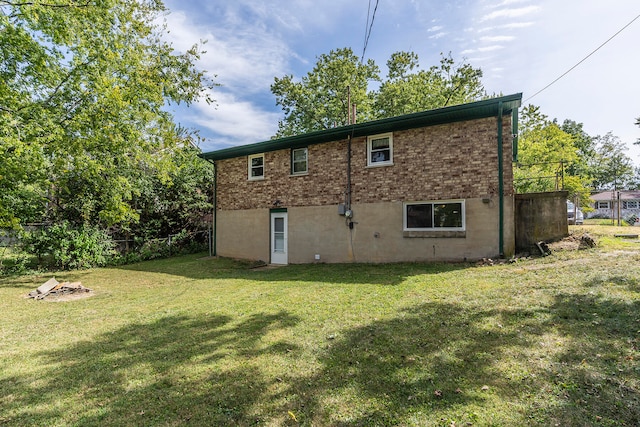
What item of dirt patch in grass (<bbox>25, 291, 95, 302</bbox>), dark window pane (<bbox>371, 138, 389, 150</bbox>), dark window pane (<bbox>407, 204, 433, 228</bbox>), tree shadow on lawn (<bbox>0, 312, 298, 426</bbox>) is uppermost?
dark window pane (<bbox>371, 138, 389, 150</bbox>)

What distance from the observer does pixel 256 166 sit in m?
14.1

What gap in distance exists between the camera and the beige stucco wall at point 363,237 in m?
9.46

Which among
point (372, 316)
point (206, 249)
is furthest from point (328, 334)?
point (206, 249)

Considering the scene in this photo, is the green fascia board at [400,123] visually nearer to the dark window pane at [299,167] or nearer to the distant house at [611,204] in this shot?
the dark window pane at [299,167]

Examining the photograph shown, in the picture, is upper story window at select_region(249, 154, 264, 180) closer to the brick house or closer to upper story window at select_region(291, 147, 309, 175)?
the brick house

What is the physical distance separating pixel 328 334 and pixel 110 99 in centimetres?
1021

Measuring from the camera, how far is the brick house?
939 cm

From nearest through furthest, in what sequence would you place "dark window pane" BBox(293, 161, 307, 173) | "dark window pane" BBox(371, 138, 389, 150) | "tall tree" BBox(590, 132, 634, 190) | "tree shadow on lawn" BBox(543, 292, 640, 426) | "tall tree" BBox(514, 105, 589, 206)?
"tree shadow on lawn" BBox(543, 292, 640, 426) → "dark window pane" BBox(371, 138, 389, 150) → "dark window pane" BBox(293, 161, 307, 173) → "tall tree" BBox(514, 105, 589, 206) → "tall tree" BBox(590, 132, 634, 190)

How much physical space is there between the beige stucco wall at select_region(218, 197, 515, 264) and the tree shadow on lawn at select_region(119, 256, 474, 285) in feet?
1.83

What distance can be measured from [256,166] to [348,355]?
11350mm

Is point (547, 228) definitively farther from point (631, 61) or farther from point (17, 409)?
point (17, 409)

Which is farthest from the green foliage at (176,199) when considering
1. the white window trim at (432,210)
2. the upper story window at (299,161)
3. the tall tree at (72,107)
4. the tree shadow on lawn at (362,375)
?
the tree shadow on lawn at (362,375)

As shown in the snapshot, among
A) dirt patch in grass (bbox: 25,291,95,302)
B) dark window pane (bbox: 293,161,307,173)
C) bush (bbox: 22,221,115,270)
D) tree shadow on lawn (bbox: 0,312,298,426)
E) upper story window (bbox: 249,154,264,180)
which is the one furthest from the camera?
upper story window (bbox: 249,154,264,180)

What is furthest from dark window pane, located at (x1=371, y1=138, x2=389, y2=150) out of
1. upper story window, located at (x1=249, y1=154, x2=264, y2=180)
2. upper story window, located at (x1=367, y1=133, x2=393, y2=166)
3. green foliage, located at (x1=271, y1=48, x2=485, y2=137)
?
green foliage, located at (x1=271, y1=48, x2=485, y2=137)
